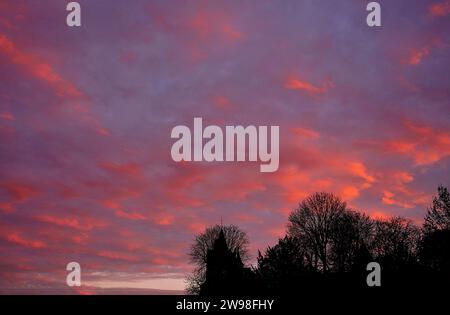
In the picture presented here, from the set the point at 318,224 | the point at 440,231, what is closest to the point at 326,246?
the point at 318,224

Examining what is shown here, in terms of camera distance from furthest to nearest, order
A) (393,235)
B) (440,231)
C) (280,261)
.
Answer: (393,235)
(280,261)
(440,231)

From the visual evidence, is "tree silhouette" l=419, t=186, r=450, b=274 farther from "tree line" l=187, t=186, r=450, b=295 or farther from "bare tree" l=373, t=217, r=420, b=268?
"bare tree" l=373, t=217, r=420, b=268

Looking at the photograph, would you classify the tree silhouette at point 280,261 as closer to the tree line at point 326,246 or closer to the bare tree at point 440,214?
the tree line at point 326,246

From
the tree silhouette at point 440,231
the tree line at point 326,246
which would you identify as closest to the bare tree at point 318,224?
the tree line at point 326,246

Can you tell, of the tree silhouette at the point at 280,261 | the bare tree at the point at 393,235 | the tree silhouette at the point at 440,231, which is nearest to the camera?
the tree silhouette at the point at 440,231

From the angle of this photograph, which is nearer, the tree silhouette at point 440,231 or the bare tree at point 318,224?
the tree silhouette at point 440,231

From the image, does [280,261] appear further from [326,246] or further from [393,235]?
[393,235]

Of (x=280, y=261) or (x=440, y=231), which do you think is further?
(x=280, y=261)

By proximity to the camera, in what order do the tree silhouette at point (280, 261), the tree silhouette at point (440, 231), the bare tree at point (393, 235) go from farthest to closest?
the bare tree at point (393, 235) < the tree silhouette at point (280, 261) < the tree silhouette at point (440, 231)

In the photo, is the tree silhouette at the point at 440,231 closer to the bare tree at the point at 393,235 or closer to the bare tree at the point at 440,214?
the bare tree at the point at 440,214

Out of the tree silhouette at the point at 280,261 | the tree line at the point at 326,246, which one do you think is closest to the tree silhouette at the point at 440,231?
the tree line at the point at 326,246
